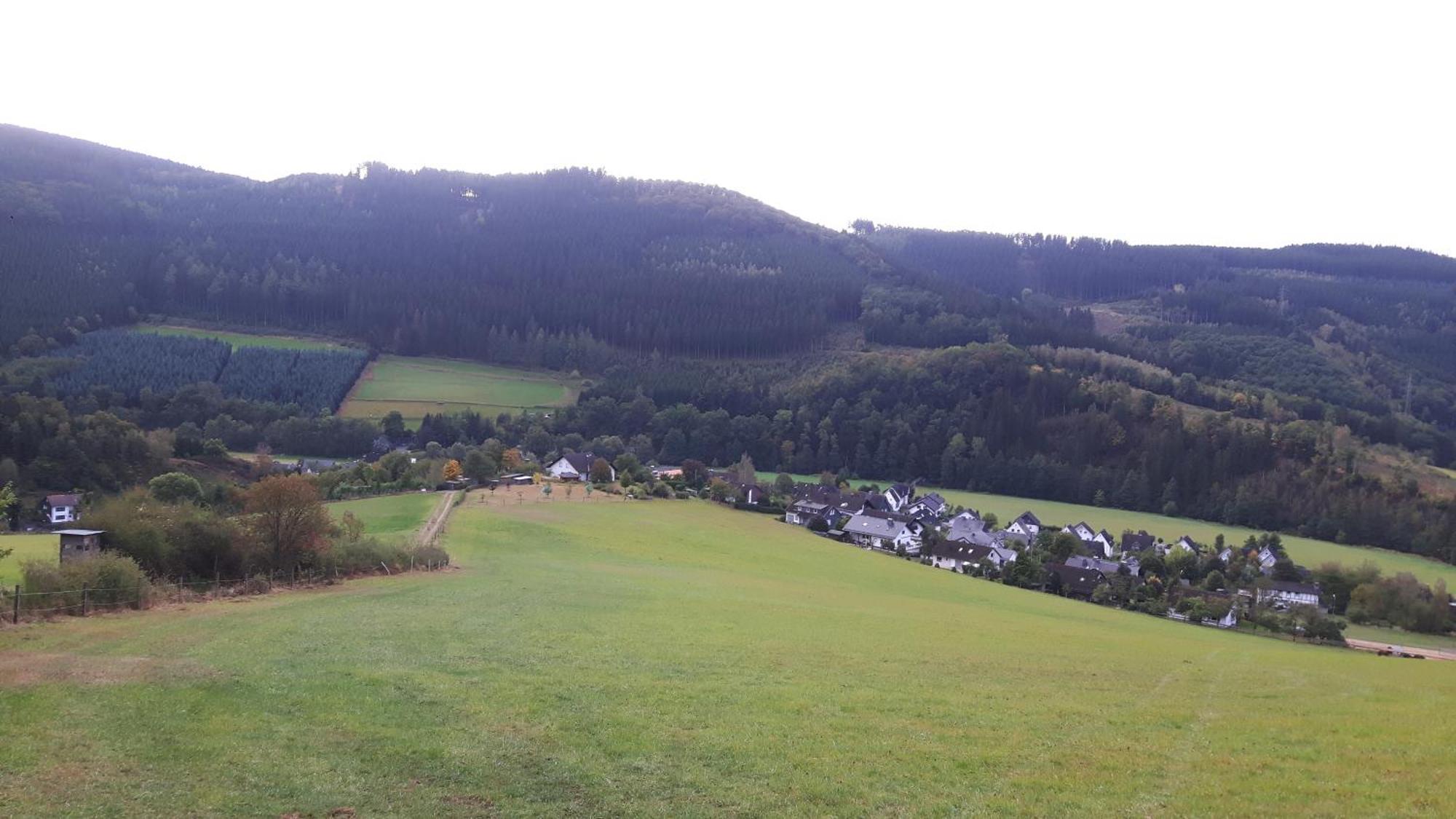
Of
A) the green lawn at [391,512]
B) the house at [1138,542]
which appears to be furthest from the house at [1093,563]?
the green lawn at [391,512]

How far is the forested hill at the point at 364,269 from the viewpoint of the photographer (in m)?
135

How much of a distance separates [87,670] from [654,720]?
1035 centimetres

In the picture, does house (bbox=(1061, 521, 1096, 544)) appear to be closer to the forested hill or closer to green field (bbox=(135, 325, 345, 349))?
the forested hill

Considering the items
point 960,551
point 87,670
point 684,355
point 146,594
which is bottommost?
point 960,551

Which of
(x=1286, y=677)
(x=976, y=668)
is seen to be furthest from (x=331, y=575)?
(x=1286, y=677)

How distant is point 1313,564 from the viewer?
243ft

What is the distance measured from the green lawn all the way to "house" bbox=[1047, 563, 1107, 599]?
42.4m

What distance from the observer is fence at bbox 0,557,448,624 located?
2267cm

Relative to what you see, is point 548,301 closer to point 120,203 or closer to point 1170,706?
point 120,203

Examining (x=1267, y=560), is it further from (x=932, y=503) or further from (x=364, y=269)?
(x=364, y=269)

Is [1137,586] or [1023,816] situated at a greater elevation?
[1023,816]

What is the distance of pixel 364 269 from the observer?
16112 centimetres

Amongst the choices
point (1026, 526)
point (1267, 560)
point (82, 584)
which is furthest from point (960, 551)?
point (82, 584)

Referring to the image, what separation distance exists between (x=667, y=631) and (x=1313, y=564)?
67393 mm
